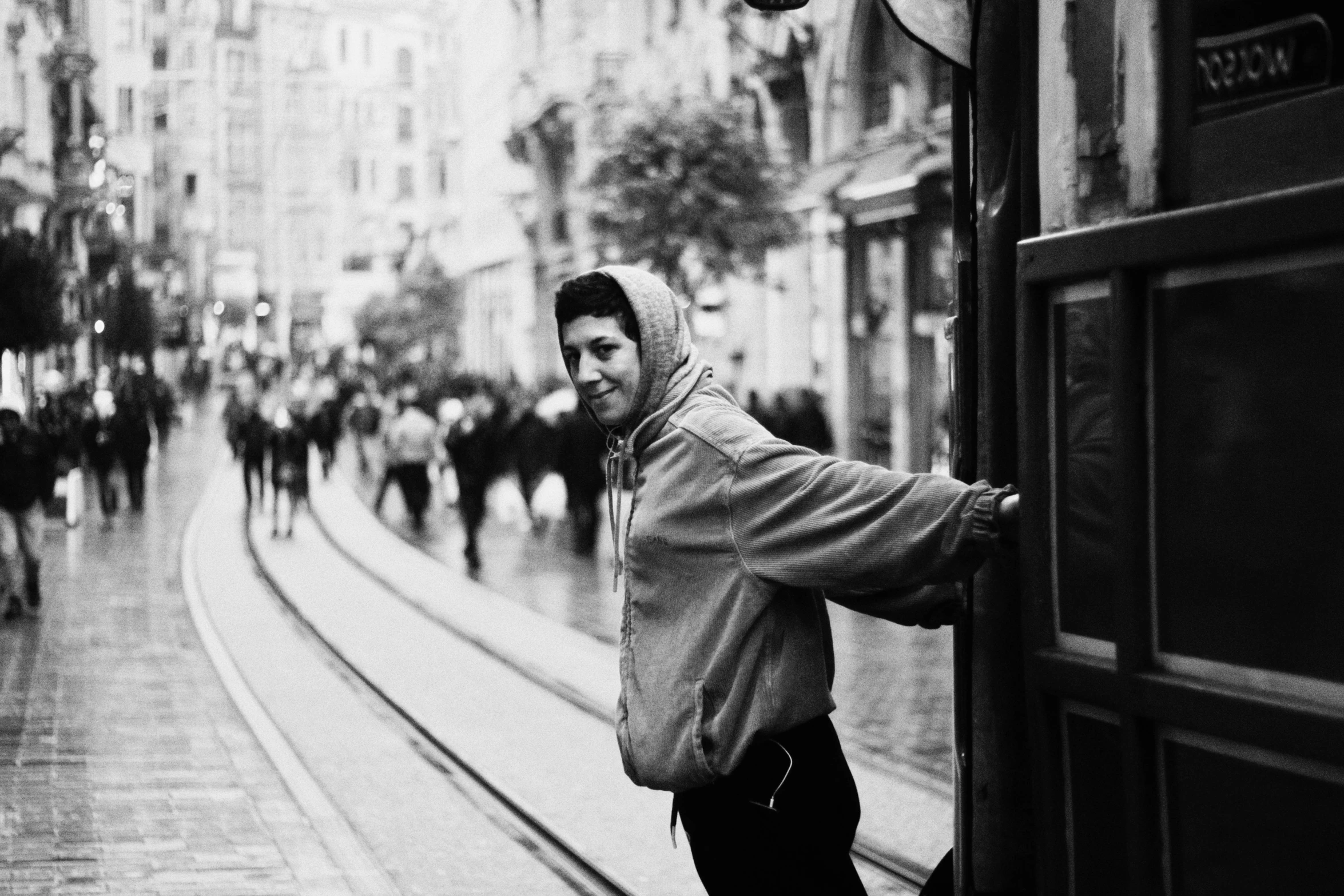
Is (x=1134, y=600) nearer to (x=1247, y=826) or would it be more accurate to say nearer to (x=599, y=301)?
(x=1247, y=826)

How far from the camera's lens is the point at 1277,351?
269 cm

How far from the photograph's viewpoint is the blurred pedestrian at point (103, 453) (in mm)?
30125

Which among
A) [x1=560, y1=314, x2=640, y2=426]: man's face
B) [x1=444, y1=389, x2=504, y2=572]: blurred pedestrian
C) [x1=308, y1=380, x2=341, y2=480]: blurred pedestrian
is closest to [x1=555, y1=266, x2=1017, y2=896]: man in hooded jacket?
[x1=560, y1=314, x2=640, y2=426]: man's face

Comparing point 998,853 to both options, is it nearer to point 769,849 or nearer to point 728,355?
point 769,849

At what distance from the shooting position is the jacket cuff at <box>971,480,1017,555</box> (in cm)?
341

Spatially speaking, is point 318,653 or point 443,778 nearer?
point 443,778

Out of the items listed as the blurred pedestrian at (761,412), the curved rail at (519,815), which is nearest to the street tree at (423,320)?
the blurred pedestrian at (761,412)

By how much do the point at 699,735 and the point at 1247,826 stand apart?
1.16 m

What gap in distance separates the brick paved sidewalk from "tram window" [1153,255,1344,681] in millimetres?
5013

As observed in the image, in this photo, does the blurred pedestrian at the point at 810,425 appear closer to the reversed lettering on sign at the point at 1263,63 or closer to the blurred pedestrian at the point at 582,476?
the blurred pedestrian at the point at 582,476

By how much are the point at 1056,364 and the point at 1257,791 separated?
2.42 ft

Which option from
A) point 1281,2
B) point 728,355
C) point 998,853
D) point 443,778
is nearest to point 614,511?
point 998,853

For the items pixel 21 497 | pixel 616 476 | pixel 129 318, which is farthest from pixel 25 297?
pixel 129 318

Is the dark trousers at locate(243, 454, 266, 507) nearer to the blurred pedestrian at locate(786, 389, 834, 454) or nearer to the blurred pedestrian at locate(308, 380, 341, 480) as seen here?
the blurred pedestrian at locate(786, 389, 834, 454)
